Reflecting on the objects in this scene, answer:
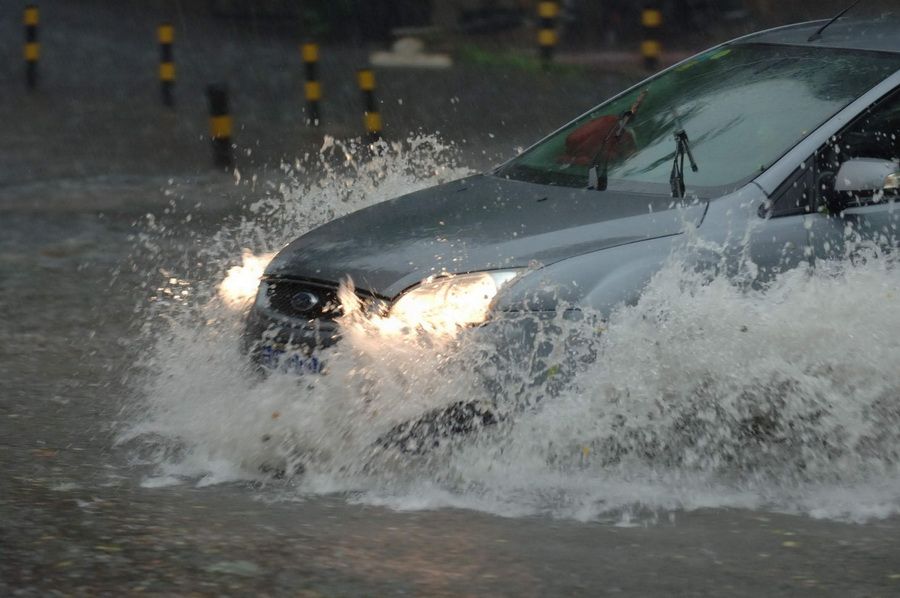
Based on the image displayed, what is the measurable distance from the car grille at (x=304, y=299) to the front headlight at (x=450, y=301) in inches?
7.0

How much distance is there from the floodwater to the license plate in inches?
2.3

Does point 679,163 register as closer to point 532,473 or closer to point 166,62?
point 532,473

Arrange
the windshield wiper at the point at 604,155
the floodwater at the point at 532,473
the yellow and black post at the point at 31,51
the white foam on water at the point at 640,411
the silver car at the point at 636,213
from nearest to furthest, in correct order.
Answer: the floodwater at the point at 532,473
the white foam on water at the point at 640,411
the silver car at the point at 636,213
the windshield wiper at the point at 604,155
the yellow and black post at the point at 31,51

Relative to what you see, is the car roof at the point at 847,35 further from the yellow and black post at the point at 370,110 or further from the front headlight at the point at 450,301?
the yellow and black post at the point at 370,110

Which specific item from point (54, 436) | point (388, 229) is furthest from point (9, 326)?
point (388, 229)

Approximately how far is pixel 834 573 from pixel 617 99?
3.15m

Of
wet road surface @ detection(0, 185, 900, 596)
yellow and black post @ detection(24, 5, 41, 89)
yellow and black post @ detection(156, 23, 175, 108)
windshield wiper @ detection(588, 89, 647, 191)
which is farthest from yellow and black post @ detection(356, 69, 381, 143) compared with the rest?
wet road surface @ detection(0, 185, 900, 596)

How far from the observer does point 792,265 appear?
18.2ft

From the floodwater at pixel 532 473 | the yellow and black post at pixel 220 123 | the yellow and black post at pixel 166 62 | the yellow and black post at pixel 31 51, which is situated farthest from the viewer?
the yellow and black post at pixel 31 51

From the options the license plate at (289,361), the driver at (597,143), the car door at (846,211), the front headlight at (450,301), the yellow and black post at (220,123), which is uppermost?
the yellow and black post at (220,123)

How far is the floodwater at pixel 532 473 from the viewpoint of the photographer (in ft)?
15.0

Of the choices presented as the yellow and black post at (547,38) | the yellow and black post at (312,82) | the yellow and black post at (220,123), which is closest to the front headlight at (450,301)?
the yellow and black post at (220,123)

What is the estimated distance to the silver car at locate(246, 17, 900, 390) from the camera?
17.6 feet

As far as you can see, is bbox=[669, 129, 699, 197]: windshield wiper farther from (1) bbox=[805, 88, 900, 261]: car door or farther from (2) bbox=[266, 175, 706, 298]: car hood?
(1) bbox=[805, 88, 900, 261]: car door
